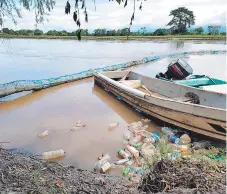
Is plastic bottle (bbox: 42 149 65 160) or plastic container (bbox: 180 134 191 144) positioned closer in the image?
plastic bottle (bbox: 42 149 65 160)

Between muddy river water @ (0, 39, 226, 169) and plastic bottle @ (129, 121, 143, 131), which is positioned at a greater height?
plastic bottle @ (129, 121, 143, 131)

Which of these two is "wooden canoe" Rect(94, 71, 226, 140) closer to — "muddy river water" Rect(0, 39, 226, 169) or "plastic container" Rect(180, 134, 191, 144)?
"plastic container" Rect(180, 134, 191, 144)

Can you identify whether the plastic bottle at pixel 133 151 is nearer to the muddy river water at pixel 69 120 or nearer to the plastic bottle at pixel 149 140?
the muddy river water at pixel 69 120

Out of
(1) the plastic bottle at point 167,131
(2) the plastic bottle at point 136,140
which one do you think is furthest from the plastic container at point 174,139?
(2) the plastic bottle at point 136,140

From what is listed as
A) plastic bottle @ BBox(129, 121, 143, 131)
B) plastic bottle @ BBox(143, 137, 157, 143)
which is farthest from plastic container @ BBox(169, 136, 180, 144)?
plastic bottle @ BBox(129, 121, 143, 131)

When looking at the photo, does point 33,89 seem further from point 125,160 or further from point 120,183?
point 120,183

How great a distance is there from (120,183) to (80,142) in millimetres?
2421

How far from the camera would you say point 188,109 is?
605cm

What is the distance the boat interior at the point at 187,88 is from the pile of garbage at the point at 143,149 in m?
1.15

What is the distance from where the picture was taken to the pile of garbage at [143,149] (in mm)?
4656

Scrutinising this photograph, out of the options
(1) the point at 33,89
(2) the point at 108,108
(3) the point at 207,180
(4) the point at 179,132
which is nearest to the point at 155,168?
(3) the point at 207,180

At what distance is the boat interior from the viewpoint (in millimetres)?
6672

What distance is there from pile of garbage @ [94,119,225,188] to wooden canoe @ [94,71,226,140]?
0.33 m

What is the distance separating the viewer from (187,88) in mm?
7539
